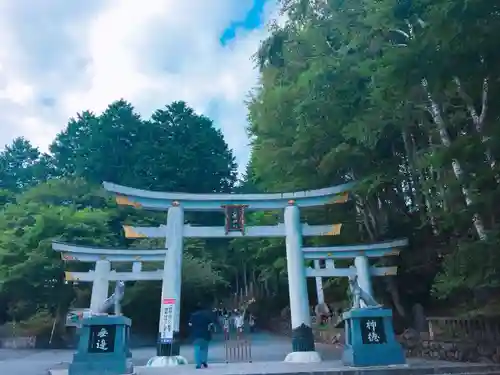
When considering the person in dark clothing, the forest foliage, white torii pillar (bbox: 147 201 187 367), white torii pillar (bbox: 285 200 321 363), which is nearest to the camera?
the forest foliage

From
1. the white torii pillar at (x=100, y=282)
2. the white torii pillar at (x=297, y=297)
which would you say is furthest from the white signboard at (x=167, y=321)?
the white torii pillar at (x=100, y=282)

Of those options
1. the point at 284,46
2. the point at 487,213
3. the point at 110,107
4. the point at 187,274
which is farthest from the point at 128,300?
the point at 110,107

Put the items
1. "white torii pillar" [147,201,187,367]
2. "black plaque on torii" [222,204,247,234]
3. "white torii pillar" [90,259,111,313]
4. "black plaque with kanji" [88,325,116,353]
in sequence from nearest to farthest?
1. "black plaque with kanji" [88,325,116,353]
2. "white torii pillar" [147,201,187,367]
3. "black plaque on torii" [222,204,247,234]
4. "white torii pillar" [90,259,111,313]

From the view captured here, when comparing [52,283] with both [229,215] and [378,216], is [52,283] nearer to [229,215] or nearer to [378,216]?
[229,215]

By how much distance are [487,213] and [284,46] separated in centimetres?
1050

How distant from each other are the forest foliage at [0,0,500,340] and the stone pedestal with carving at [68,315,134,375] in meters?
6.44

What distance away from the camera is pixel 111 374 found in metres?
8.70

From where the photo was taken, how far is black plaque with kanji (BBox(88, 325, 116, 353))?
8953 mm

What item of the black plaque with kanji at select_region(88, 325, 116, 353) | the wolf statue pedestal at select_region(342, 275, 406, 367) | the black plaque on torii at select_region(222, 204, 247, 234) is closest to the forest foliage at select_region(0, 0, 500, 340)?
the wolf statue pedestal at select_region(342, 275, 406, 367)

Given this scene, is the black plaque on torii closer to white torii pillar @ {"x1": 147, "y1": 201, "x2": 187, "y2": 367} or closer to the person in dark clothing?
white torii pillar @ {"x1": 147, "y1": 201, "x2": 187, "y2": 367}

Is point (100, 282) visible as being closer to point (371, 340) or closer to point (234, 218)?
point (234, 218)

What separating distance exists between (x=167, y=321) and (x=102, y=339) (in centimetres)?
234

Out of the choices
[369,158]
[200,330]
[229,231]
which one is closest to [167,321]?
[200,330]

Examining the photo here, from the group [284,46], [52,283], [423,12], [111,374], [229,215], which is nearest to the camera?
[111,374]
